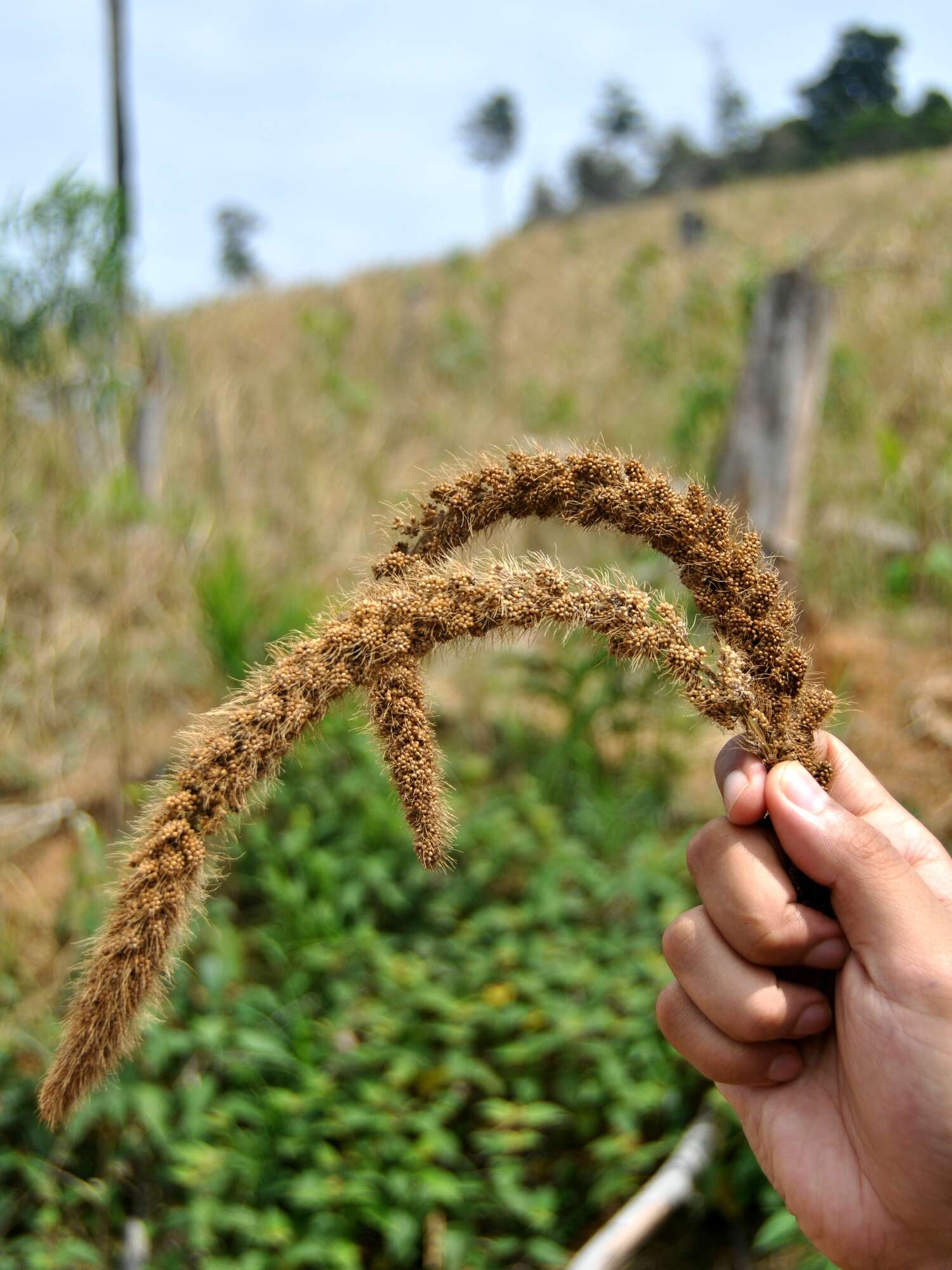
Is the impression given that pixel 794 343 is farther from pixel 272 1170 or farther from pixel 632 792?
pixel 272 1170

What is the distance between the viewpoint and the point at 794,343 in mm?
5273

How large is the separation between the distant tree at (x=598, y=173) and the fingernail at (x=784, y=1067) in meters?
49.1

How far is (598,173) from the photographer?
153 ft

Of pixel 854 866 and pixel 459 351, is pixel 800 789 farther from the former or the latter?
pixel 459 351

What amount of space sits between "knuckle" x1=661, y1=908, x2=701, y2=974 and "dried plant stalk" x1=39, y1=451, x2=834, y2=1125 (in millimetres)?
331

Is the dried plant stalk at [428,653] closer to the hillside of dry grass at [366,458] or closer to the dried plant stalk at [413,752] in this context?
the dried plant stalk at [413,752]

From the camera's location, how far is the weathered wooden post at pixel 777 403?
524cm

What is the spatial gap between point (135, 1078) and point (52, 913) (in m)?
1.11

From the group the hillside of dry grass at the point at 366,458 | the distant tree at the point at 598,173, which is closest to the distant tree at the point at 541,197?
the distant tree at the point at 598,173

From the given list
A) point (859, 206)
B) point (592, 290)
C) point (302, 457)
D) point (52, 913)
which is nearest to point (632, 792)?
Result: point (52, 913)

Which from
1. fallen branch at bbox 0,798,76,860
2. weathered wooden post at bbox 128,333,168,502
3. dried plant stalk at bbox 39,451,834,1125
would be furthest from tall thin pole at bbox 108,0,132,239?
dried plant stalk at bbox 39,451,834,1125

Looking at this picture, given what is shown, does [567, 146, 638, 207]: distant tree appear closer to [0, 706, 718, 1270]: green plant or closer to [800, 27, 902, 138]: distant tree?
[800, 27, 902, 138]: distant tree

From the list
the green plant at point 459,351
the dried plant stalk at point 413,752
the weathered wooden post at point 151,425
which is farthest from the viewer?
the green plant at point 459,351

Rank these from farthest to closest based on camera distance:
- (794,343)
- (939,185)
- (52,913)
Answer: (939,185) < (794,343) < (52,913)
